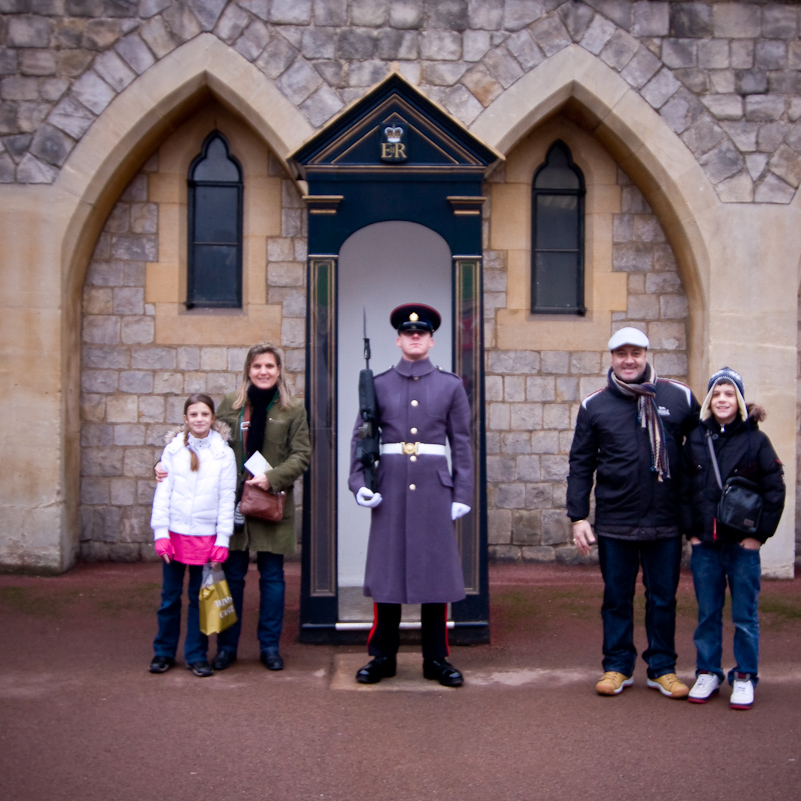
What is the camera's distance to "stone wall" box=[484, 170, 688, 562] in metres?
7.15

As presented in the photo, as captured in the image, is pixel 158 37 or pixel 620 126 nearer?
pixel 158 37

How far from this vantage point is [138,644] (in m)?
5.17

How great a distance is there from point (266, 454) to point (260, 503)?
26 cm

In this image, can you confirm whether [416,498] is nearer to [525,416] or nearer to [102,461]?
[525,416]

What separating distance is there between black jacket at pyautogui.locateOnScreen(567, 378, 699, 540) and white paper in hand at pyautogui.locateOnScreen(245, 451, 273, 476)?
144 cm

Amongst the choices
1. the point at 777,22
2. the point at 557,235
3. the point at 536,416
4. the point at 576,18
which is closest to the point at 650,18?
the point at 576,18

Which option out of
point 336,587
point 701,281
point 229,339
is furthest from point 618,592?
point 229,339

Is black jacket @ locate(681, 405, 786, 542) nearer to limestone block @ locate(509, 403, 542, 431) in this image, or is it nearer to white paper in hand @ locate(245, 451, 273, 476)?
white paper in hand @ locate(245, 451, 273, 476)

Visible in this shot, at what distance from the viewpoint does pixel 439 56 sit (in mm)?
6832

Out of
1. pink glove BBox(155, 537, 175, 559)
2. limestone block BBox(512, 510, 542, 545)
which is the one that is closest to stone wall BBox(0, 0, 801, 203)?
limestone block BBox(512, 510, 542, 545)

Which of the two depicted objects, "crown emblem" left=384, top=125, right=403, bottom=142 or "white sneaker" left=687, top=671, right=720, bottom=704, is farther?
"crown emblem" left=384, top=125, right=403, bottom=142

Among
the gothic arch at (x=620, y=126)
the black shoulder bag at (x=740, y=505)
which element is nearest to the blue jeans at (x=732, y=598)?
the black shoulder bag at (x=740, y=505)

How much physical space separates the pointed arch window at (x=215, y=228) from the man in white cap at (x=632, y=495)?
12.1ft

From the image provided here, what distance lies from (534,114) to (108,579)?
4395mm
